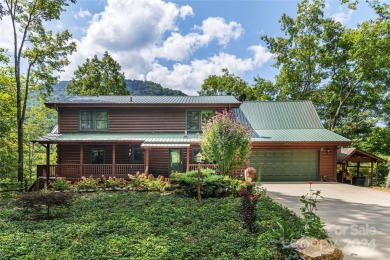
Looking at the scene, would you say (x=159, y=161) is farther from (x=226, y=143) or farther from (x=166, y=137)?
(x=226, y=143)

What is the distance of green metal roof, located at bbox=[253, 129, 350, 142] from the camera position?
14.8 metres

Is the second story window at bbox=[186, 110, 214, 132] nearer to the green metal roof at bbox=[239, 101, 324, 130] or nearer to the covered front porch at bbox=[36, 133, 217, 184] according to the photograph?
the covered front porch at bbox=[36, 133, 217, 184]

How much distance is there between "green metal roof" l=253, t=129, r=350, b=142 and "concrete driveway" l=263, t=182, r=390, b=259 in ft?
15.6

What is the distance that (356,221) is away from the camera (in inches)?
261

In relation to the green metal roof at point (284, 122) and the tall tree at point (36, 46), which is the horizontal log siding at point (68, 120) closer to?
the tall tree at point (36, 46)

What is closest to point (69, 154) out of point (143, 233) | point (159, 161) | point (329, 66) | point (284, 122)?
point (159, 161)

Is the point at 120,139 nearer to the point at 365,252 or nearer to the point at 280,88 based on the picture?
the point at 365,252

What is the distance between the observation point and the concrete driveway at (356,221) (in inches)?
186

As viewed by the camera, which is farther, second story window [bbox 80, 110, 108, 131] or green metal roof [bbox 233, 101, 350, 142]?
second story window [bbox 80, 110, 108, 131]

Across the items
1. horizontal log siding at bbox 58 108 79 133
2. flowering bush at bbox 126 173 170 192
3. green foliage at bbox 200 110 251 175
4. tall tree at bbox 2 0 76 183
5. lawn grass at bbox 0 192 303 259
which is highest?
tall tree at bbox 2 0 76 183

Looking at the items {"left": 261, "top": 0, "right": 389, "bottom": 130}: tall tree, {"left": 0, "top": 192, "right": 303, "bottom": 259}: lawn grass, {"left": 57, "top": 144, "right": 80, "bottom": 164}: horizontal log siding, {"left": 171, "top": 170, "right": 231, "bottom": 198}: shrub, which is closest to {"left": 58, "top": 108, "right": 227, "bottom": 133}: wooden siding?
{"left": 57, "top": 144, "right": 80, "bottom": 164}: horizontal log siding

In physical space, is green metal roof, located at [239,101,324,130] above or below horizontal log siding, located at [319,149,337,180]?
above

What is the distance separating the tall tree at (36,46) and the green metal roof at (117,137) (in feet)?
5.80

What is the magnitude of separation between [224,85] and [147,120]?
20660mm
